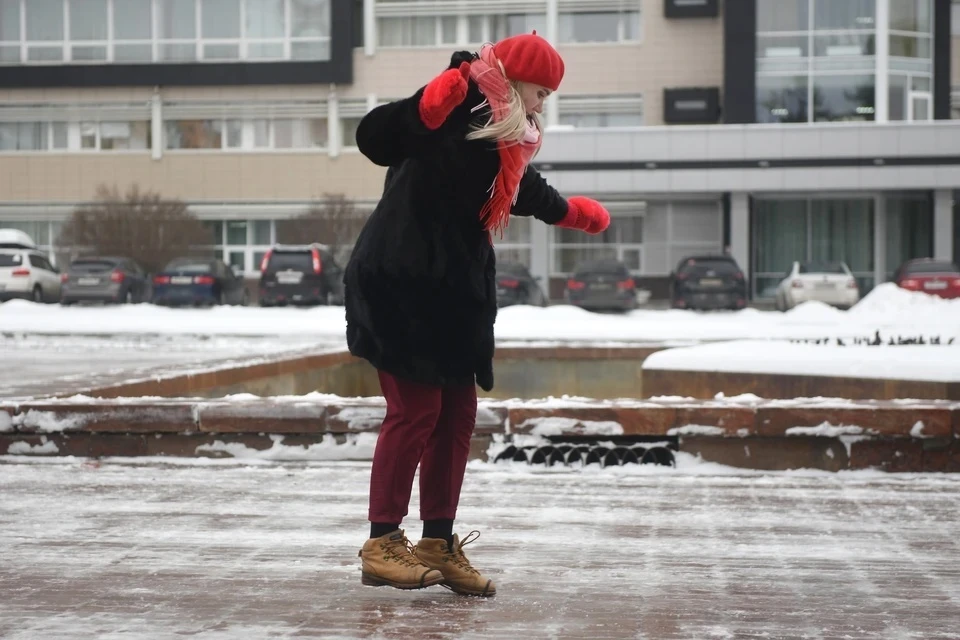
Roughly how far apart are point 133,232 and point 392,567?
36575mm

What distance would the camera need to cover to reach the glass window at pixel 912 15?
124 ft

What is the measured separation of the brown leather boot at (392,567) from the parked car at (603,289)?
2573cm

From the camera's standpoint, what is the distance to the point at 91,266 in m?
31.9

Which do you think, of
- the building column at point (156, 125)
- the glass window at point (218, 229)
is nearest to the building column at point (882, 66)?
the glass window at point (218, 229)

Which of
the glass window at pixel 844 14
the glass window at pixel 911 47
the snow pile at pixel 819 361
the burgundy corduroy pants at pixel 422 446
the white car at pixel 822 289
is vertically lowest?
the white car at pixel 822 289

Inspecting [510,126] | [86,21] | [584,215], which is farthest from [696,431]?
[86,21]

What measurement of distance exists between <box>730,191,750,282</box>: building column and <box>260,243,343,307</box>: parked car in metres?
12.9

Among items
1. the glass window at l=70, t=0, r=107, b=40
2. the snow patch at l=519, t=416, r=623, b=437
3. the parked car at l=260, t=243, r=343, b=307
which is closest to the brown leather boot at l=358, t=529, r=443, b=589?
the snow patch at l=519, t=416, r=623, b=437

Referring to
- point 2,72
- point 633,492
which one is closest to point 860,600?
point 633,492

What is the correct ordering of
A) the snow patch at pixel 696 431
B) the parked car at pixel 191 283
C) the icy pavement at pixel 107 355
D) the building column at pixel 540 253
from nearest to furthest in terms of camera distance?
1. the snow patch at pixel 696 431
2. the icy pavement at pixel 107 355
3. the parked car at pixel 191 283
4. the building column at pixel 540 253

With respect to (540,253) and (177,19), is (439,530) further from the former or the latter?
(177,19)

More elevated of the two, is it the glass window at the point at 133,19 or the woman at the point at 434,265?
the glass window at the point at 133,19

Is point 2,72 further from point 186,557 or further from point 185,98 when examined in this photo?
point 186,557

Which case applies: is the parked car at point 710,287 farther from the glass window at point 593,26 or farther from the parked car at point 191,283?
the glass window at point 593,26
